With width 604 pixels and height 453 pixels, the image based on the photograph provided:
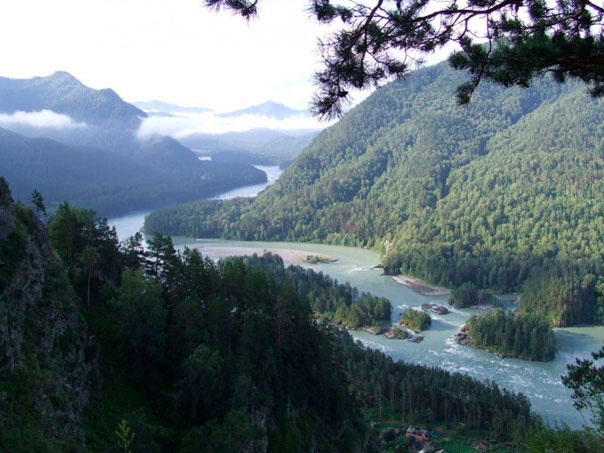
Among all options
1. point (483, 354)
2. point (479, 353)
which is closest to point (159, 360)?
point (479, 353)

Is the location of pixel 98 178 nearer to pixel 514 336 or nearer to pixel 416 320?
pixel 416 320

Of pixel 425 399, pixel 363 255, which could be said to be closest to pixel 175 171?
pixel 363 255

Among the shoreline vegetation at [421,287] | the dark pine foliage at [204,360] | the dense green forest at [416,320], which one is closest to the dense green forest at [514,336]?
the dense green forest at [416,320]

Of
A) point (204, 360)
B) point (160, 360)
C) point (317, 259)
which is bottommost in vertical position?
point (160, 360)

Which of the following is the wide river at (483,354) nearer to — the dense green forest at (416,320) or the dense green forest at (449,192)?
the dense green forest at (416,320)

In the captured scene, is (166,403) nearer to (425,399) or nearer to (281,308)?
(281,308)
